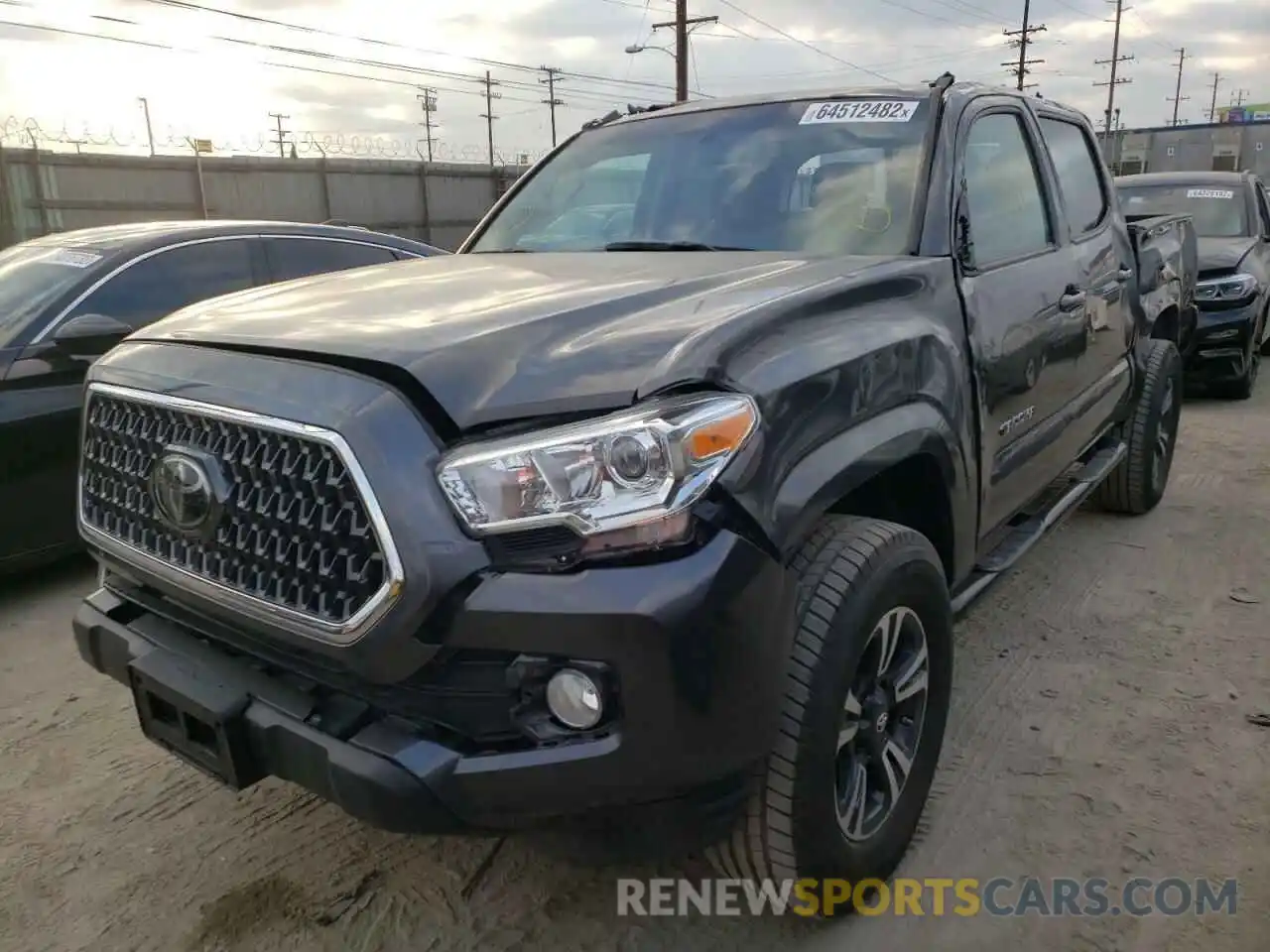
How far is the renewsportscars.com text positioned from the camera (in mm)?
2369

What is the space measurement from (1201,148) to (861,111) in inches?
1952

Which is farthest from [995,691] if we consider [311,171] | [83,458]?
[311,171]

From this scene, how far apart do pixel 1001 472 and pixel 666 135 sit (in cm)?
165

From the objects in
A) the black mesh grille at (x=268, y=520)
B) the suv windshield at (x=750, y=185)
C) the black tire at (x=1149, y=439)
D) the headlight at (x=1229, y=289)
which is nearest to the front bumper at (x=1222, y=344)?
the headlight at (x=1229, y=289)

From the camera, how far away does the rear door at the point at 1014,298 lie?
289cm

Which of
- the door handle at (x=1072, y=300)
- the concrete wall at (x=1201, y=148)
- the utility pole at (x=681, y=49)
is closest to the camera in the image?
the door handle at (x=1072, y=300)

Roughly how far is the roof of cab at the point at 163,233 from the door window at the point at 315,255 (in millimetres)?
61

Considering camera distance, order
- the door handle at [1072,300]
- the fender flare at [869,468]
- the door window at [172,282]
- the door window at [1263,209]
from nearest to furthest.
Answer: the fender flare at [869,468] → the door handle at [1072,300] → the door window at [172,282] → the door window at [1263,209]

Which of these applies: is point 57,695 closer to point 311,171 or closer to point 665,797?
point 665,797

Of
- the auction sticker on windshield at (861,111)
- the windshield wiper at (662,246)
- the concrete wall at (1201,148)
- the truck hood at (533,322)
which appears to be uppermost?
the concrete wall at (1201,148)

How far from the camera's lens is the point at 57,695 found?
11.6ft

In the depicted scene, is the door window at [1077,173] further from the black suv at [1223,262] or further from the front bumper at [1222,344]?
the front bumper at [1222,344]

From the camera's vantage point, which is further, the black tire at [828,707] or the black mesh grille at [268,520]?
the black tire at [828,707]

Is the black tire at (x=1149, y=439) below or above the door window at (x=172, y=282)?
below
